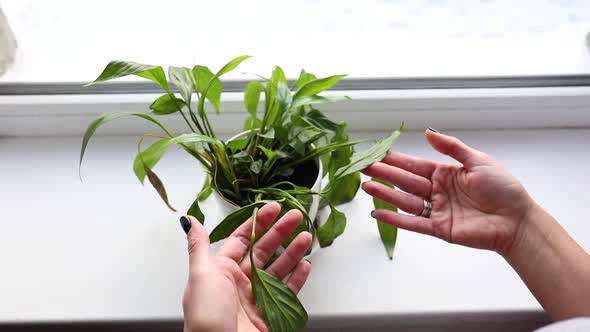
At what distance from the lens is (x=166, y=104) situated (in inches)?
25.6

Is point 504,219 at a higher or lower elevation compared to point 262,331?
higher

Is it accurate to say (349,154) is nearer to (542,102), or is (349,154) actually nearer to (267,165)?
(267,165)

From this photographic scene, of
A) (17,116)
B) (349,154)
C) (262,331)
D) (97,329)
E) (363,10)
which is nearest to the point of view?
(262,331)

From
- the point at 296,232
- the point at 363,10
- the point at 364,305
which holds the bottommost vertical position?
the point at 364,305

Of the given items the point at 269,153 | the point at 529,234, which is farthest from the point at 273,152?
the point at 529,234

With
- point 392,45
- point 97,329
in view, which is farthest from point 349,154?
point 97,329

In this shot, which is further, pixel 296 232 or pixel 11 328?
pixel 11 328

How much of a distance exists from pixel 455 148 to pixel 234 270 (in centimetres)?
34

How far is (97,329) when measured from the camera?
0.78 metres

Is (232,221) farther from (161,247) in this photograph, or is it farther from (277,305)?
(161,247)

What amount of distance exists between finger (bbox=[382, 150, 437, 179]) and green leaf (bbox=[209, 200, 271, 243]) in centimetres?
22

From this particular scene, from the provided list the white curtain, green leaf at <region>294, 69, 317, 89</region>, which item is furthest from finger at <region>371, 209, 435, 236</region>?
the white curtain

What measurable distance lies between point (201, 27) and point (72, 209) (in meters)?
0.43

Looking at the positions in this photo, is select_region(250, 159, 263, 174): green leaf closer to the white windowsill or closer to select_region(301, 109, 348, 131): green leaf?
select_region(301, 109, 348, 131): green leaf
